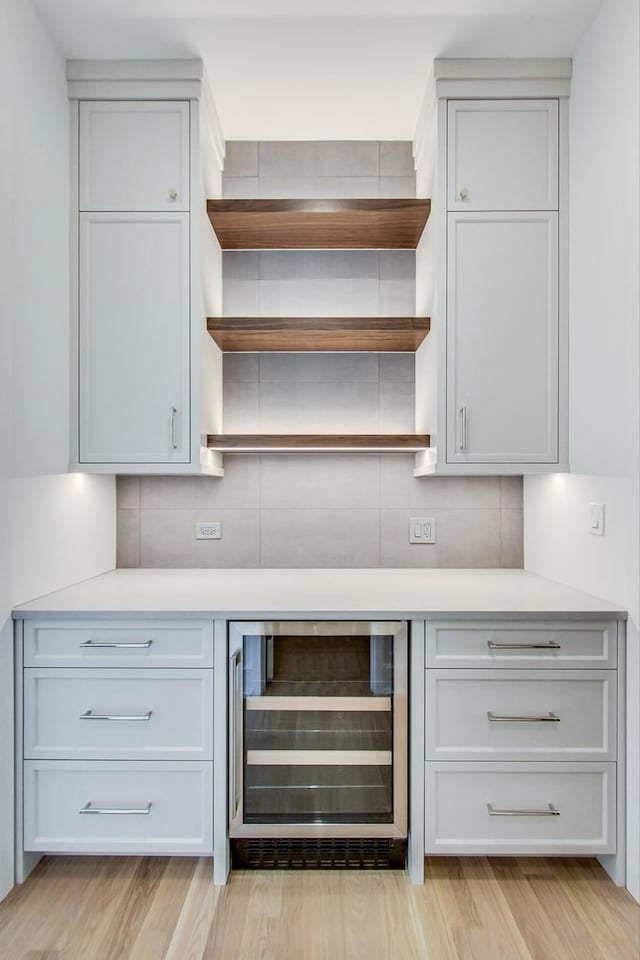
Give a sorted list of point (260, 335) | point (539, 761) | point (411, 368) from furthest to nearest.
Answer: point (411, 368) < point (260, 335) < point (539, 761)

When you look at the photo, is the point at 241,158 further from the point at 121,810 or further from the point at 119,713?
the point at 121,810

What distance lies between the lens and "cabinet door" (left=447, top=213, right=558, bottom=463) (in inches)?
87.7

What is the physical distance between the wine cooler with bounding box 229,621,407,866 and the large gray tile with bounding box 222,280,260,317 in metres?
1.39

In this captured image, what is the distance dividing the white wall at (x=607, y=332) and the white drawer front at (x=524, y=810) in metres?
0.09

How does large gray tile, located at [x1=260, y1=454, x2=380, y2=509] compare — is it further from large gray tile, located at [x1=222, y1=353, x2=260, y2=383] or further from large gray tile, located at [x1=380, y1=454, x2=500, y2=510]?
large gray tile, located at [x1=222, y1=353, x2=260, y2=383]

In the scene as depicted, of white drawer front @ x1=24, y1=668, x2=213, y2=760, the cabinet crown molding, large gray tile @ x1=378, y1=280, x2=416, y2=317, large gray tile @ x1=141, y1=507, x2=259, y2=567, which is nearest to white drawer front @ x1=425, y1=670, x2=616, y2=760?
white drawer front @ x1=24, y1=668, x2=213, y2=760

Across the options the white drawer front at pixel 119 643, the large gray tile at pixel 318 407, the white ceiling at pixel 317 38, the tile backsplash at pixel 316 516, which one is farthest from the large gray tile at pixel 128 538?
the white ceiling at pixel 317 38

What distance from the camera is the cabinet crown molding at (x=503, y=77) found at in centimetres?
221

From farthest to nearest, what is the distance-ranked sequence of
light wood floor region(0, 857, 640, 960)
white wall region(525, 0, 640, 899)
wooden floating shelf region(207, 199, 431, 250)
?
wooden floating shelf region(207, 199, 431, 250) → white wall region(525, 0, 640, 899) → light wood floor region(0, 857, 640, 960)

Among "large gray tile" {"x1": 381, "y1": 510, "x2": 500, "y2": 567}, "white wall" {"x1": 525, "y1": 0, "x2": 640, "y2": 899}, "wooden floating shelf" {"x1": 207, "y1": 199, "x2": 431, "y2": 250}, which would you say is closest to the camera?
"white wall" {"x1": 525, "y1": 0, "x2": 640, "y2": 899}

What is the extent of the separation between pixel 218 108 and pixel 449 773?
2517 millimetres

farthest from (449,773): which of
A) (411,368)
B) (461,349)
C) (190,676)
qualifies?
(411,368)

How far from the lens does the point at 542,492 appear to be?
98.7 inches

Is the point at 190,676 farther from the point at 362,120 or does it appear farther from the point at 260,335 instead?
the point at 362,120
